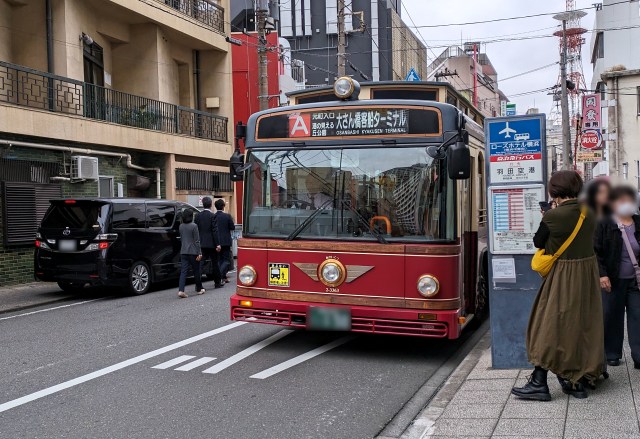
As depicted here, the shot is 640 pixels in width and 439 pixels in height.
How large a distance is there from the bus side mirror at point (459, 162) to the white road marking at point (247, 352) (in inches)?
118

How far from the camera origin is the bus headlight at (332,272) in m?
6.45

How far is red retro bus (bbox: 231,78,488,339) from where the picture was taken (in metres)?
6.27

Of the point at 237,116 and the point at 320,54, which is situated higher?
the point at 320,54

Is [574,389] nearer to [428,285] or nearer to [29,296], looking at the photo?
[428,285]

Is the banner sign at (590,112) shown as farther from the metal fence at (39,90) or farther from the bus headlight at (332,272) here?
the bus headlight at (332,272)

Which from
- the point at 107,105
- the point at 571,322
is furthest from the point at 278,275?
the point at 107,105

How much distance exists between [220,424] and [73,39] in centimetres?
1406

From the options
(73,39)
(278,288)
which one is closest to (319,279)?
(278,288)

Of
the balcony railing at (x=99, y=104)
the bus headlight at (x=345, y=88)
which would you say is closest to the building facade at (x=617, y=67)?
the balcony railing at (x=99, y=104)

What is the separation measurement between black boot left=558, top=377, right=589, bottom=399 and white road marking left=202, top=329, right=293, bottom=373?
327 centimetres

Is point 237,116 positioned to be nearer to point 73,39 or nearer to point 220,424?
point 73,39

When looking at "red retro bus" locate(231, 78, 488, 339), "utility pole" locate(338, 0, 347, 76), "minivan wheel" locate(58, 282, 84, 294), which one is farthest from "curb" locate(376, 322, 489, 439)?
"utility pole" locate(338, 0, 347, 76)

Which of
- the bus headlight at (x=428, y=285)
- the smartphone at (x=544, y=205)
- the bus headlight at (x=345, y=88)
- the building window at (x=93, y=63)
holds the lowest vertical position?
the bus headlight at (x=428, y=285)

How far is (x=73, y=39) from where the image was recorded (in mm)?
16094
